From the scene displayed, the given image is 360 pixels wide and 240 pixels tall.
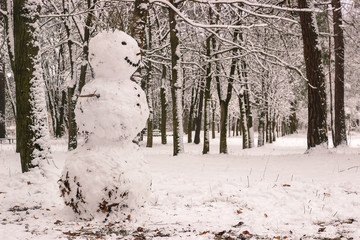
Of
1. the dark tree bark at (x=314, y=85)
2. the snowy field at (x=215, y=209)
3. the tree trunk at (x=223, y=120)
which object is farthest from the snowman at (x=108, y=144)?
the tree trunk at (x=223, y=120)

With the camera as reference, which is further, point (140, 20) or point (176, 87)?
point (176, 87)

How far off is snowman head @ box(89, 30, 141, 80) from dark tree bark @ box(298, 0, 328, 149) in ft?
21.8

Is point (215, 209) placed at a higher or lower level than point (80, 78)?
lower

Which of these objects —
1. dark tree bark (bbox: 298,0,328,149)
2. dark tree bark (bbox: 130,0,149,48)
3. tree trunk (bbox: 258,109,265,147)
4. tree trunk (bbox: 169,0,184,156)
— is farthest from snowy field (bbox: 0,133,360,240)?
tree trunk (bbox: 258,109,265,147)

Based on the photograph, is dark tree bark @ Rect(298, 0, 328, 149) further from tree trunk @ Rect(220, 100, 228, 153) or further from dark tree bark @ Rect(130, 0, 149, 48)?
dark tree bark @ Rect(130, 0, 149, 48)

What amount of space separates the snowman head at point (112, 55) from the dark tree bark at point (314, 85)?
21.8ft

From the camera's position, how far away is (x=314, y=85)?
9078 millimetres

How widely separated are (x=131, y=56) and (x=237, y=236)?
8.47 ft

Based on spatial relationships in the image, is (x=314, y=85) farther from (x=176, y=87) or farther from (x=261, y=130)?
(x=261, y=130)

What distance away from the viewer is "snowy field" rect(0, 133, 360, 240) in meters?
3.37

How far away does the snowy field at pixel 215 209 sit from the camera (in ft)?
11.1

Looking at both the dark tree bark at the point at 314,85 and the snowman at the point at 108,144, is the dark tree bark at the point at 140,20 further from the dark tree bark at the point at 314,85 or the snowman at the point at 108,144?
the dark tree bark at the point at 314,85

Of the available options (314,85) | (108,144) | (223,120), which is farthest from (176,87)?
(108,144)

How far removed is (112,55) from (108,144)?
1152mm
